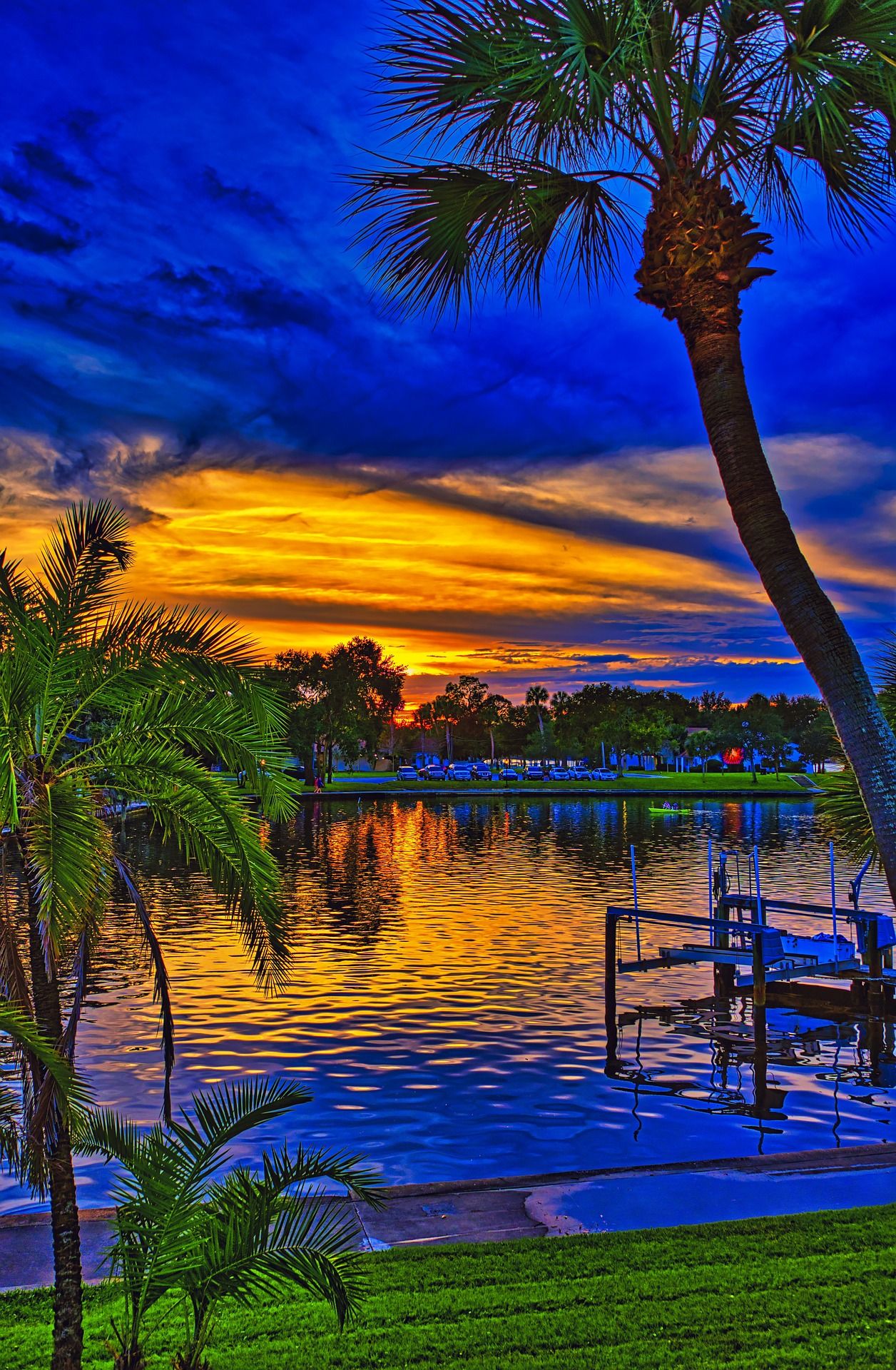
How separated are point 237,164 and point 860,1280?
15.3 meters

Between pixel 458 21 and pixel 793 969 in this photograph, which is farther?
pixel 793 969

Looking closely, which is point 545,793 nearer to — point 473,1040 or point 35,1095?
point 473,1040

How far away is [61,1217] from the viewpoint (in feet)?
18.3

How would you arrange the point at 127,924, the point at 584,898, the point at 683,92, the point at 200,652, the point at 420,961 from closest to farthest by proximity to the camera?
1. the point at 683,92
2. the point at 200,652
3. the point at 420,961
4. the point at 127,924
5. the point at 584,898

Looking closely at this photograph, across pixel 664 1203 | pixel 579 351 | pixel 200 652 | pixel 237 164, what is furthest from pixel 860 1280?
pixel 237 164

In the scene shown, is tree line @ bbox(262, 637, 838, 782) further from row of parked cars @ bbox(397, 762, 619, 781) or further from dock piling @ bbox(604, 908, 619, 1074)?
dock piling @ bbox(604, 908, 619, 1074)

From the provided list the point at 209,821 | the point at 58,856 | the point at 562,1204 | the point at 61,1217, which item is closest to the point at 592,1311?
the point at 562,1204

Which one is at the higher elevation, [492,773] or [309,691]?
[309,691]

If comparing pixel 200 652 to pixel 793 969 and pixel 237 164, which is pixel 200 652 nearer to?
pixel 237 164

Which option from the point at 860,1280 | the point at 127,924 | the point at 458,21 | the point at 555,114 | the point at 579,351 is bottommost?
the point at 127,924

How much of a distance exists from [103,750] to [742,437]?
4605 mm

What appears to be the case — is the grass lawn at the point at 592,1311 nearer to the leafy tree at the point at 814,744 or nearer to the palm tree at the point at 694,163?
the palm tree at the point at 694,163

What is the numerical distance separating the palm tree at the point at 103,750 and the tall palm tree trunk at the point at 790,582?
3561mm

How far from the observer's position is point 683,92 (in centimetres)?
669
